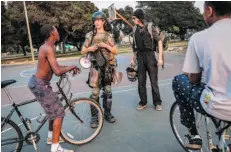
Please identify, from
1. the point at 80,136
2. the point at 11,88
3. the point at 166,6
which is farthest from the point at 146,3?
the point at 80,136

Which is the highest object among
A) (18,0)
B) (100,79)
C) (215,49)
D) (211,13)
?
(18,0)

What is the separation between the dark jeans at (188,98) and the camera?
259 centimetres

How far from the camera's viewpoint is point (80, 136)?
175 inches

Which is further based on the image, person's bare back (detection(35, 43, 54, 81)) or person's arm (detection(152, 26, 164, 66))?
person's arm (detection(152, 26, 164, 66))

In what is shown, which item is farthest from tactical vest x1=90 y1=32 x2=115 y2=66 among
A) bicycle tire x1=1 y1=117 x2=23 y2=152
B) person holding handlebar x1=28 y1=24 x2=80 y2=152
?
bicycle tire x1=1 y1=117 x2=23 y2=152

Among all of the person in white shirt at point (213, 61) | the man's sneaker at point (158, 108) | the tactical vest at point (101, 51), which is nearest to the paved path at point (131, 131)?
the man's sneaker at point (158, 108)

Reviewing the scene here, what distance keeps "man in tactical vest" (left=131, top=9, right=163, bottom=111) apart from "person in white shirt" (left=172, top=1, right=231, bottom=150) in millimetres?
3075

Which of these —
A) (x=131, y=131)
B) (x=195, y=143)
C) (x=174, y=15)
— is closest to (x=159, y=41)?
(x=131, y=131)

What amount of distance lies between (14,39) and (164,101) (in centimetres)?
3846

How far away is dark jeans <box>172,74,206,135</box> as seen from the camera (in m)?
2.59

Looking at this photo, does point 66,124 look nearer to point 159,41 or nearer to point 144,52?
point 144,52

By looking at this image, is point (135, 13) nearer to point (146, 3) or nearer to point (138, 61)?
point (138, 61)

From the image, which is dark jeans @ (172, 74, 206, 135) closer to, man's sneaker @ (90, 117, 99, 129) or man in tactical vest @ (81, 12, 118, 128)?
man's sneaker @ (90, 117, 99, 129)

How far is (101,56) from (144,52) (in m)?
1.03
